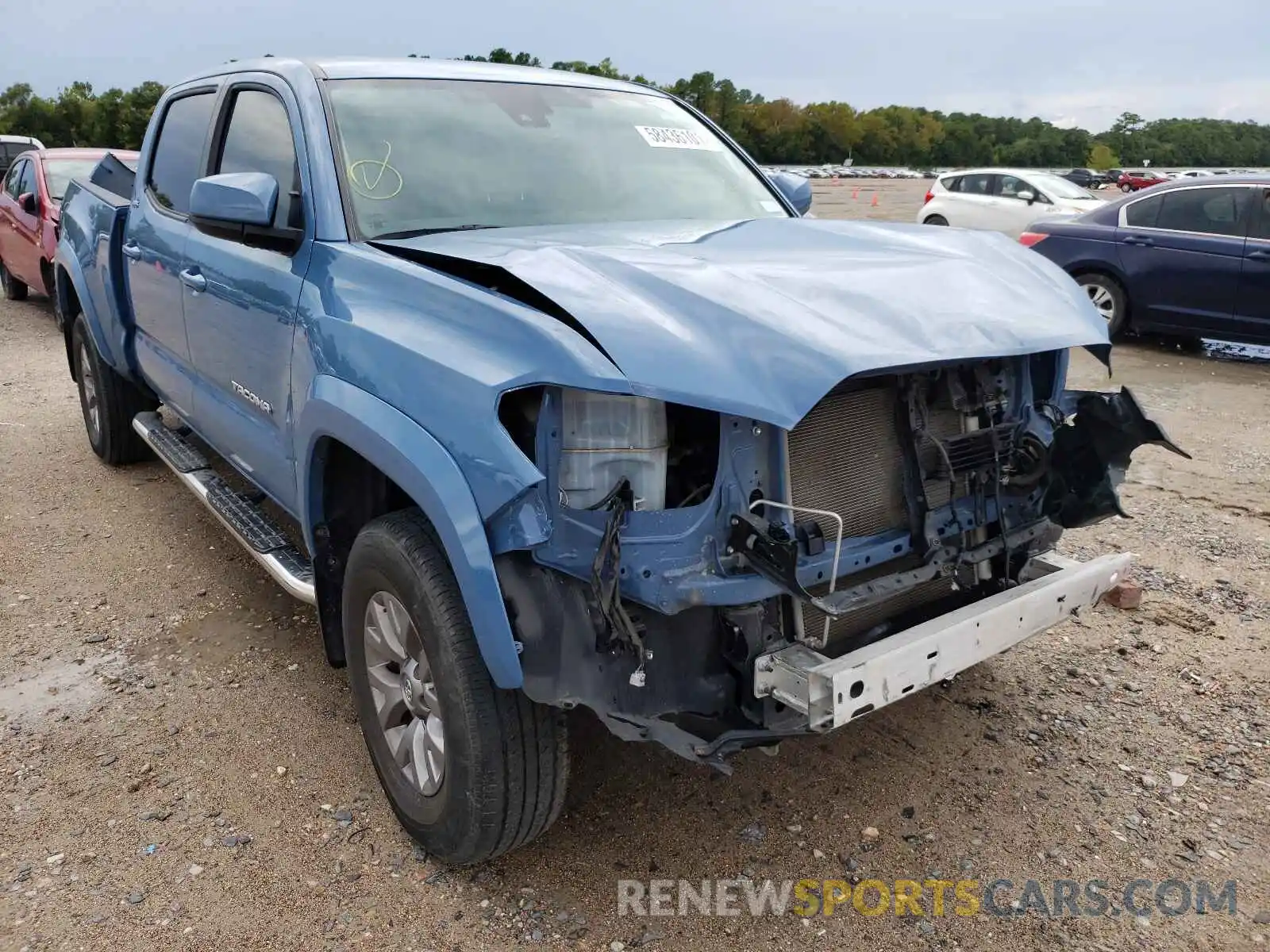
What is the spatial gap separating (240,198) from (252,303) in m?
0.44

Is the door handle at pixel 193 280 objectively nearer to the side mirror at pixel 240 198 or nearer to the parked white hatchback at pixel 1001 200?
the side mirror at pixel 240 198

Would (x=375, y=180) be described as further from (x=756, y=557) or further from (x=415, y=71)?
(x=756, y=557)

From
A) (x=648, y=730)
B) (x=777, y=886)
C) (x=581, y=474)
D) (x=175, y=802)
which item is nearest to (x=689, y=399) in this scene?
(x=581, y=474)

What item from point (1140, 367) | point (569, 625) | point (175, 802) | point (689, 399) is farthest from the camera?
point (1140, 367)

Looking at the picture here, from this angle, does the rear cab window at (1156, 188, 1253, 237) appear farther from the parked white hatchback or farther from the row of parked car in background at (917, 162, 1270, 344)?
the parked white hatchback

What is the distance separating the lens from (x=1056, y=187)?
53.7 ft

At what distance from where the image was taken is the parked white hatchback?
623 inches

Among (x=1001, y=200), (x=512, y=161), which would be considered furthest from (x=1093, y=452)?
(x=1001, y=200)

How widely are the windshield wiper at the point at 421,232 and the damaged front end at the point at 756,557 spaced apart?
97 centimetres

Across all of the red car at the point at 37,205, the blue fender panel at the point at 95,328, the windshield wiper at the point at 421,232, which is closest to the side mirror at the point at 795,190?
the windshield wiper at the point at 421,232

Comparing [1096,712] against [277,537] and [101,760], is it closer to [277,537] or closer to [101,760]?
[277,537]

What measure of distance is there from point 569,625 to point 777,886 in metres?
1.00

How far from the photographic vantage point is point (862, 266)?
2.55 meters

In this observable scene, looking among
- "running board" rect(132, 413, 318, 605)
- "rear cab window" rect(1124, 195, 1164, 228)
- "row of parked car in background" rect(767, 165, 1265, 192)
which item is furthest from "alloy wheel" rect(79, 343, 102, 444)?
"row of parked car in background" rect(767, 165, 1265, 192)
